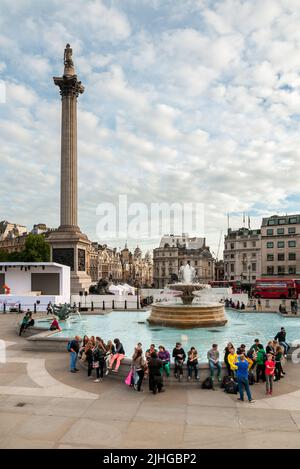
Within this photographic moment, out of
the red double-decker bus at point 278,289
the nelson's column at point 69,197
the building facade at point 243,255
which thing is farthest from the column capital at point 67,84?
the building facade at point 243,255

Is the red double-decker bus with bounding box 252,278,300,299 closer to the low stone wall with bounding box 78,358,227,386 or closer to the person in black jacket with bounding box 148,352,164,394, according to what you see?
the low stone wall with bounding box 78,358,227,386

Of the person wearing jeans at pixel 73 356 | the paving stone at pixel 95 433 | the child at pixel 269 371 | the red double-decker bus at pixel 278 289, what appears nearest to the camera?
the paving stone at pixel 95 433

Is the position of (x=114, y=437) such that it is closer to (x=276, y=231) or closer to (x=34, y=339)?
(x=34, y=339)

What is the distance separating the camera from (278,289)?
55500 mm

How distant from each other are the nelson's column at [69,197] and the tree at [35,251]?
2750cm

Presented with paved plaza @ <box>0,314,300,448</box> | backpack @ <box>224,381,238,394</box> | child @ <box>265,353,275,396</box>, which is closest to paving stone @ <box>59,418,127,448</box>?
paved plaza @ <box>0,314,300,448</box>

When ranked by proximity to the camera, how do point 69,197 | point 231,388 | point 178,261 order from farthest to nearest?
1. point 178,261
2. point 69,197
3. point 231,388

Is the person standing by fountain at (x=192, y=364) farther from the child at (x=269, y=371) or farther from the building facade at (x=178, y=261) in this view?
the building facade at (x=178, y=261)

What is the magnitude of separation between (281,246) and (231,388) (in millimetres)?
82628

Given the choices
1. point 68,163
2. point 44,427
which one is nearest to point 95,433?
point 44,427

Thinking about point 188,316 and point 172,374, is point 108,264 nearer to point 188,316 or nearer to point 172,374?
point 188,316

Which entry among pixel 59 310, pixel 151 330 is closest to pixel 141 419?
pixel 151 330

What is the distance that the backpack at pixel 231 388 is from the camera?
11.8 meters

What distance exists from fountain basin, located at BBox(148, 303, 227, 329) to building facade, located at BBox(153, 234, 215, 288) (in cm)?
9681
